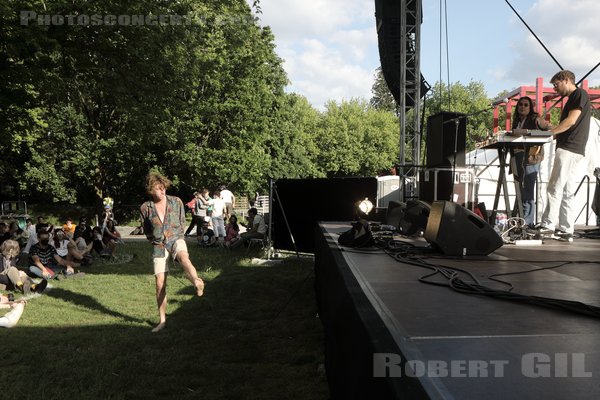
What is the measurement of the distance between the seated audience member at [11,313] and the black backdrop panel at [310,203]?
506cm

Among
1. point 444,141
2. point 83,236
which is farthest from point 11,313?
point 444,141

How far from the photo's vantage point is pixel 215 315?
540 cm

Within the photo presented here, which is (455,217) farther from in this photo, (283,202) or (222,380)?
(283,202)

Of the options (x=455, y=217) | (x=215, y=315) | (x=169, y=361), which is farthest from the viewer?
(x=215, y=315)

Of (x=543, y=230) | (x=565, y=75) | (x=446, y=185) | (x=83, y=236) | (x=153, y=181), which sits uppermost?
(x=565, y=75)

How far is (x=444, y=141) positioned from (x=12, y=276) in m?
7.06

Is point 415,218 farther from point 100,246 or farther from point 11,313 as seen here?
point 100,246

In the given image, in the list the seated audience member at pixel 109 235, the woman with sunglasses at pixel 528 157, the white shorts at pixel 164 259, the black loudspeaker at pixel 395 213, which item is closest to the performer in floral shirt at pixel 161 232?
the white shorts at pixel 164 259

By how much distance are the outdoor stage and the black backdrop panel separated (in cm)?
601

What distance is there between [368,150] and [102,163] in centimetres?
2507

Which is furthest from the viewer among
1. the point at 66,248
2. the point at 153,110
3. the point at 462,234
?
the point at 153,110

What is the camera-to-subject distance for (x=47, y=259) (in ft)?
26.5

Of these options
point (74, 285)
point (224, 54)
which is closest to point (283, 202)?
point (74, 285)

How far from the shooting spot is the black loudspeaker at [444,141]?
7582 millimetres
